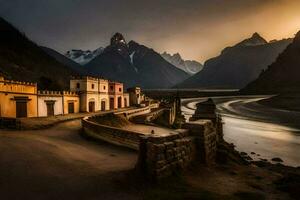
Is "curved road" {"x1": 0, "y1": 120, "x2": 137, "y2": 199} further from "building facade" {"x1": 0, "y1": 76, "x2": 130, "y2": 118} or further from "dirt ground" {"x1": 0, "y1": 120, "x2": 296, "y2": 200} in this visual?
"building facade" {"x1": 0, "y1": 76, "x2": 130, "y2": 118}

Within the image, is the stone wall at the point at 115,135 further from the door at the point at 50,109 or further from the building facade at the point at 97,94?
the building facade at the point at 97,94

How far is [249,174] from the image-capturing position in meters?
14.4

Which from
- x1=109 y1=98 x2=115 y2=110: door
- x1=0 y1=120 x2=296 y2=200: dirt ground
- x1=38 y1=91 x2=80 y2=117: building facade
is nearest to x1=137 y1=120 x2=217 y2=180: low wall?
x1=0 y1=120 x2=296 y2=200: dirt ground

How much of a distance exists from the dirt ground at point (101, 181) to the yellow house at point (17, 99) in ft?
67.7

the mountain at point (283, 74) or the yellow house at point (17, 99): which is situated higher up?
the mountain at point (283, 74)

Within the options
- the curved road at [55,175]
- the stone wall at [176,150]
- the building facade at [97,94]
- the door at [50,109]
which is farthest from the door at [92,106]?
the curved road at [55,175]

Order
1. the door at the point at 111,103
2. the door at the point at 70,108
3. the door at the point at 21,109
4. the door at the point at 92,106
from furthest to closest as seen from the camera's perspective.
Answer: the door at the point at 111,103 < the door at the point at 92,106 < the door at the point at 70,108 < the door at the point at 21,109

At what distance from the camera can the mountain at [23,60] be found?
104 m

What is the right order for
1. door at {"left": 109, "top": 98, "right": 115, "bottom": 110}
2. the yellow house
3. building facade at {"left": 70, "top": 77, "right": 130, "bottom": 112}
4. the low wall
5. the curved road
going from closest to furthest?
the curved road < the low wall < the yellow house < building facade at {"left": 70, "top": 77, "right": 130, "bottom": 112} < door at {"left": 109, "top": 98, "right": 115, "bottom": 110}

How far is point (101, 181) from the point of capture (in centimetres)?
987

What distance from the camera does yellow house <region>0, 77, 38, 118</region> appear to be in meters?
32.1

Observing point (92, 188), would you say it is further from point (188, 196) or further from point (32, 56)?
point (32, 56)

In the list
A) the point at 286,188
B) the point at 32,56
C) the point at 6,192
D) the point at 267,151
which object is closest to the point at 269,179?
the point at 286,188

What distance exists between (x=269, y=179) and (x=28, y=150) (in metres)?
13.4
